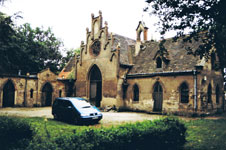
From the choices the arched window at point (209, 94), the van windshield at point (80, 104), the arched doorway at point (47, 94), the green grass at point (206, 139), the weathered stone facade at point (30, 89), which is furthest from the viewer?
the arched doorway at point (47, 94)

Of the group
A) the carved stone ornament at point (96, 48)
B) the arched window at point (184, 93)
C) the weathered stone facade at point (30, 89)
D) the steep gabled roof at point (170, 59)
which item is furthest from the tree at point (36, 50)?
the arched window at point (184, 93)

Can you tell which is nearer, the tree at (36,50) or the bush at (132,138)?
the bush at (132,138)

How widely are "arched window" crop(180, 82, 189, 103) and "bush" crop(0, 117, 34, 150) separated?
620 inches

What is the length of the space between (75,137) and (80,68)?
23254 mm

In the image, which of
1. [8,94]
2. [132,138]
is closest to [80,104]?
[132,138]

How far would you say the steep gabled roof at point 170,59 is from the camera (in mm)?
19516

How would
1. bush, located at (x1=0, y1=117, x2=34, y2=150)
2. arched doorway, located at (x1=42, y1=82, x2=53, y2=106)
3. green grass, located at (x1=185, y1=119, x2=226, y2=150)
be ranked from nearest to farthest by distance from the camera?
bush, located at (x1=0, y1=117, x2=34, y2=150) < green grass, located at (x1=185, y1=119, x2=226, y2=150) < arched doorway, located at (x1=42, y1=82, x2=53, y2=106)

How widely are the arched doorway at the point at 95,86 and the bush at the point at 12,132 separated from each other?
64.0 ft

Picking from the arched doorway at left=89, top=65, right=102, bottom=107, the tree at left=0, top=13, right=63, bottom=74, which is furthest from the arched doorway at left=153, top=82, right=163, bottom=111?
the tree at left=0, top=13, right=63, bottom=74

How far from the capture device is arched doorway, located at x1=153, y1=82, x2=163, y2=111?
20984 millimetres

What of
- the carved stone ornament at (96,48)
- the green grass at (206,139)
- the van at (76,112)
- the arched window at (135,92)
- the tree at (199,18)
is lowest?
the green grass at (206,139)

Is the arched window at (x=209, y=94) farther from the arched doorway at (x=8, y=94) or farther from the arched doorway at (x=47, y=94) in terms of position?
the arched doorway at (x=8, y=94)

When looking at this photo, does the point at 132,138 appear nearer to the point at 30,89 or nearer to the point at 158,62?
the point at 158,62

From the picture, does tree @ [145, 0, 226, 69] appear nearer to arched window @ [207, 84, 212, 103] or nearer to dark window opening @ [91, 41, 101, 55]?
arched window @ [207, 84, 212, 103]
